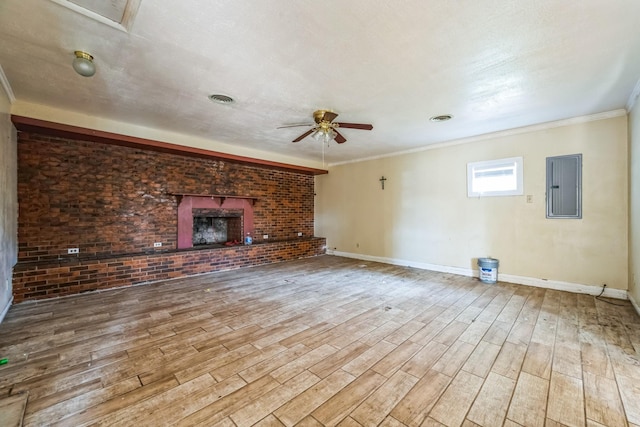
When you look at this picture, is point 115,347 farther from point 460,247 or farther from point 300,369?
point 460,247

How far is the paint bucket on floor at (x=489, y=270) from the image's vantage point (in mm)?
4359

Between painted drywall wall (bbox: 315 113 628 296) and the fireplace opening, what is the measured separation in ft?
8.94

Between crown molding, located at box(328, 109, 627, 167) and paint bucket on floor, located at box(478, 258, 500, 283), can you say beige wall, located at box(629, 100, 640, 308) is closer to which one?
crown molding, located at box(328, 109, 627, 167)

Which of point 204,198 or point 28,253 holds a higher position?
point 204,198

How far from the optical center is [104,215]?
429 cm

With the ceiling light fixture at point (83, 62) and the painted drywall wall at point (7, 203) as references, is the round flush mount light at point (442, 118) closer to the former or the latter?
the ceiling light fixture at point (83, 62)

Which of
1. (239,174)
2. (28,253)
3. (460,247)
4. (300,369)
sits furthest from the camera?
(239,174)

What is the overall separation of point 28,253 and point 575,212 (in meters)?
7.94

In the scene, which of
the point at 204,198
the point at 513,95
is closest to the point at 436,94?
the point at 513,95

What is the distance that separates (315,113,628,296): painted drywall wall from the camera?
143 inches

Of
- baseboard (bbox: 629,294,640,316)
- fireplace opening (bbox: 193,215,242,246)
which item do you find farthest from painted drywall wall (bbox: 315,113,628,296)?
fireplace opening (bbox: 193,215,242,246)

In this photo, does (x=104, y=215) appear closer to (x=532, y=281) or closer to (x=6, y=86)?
(x=6, y=86)

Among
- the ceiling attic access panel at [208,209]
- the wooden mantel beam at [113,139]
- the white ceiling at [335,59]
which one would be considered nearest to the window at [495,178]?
the white ceiling at [335,59]

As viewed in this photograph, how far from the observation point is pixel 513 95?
307 centimetres
